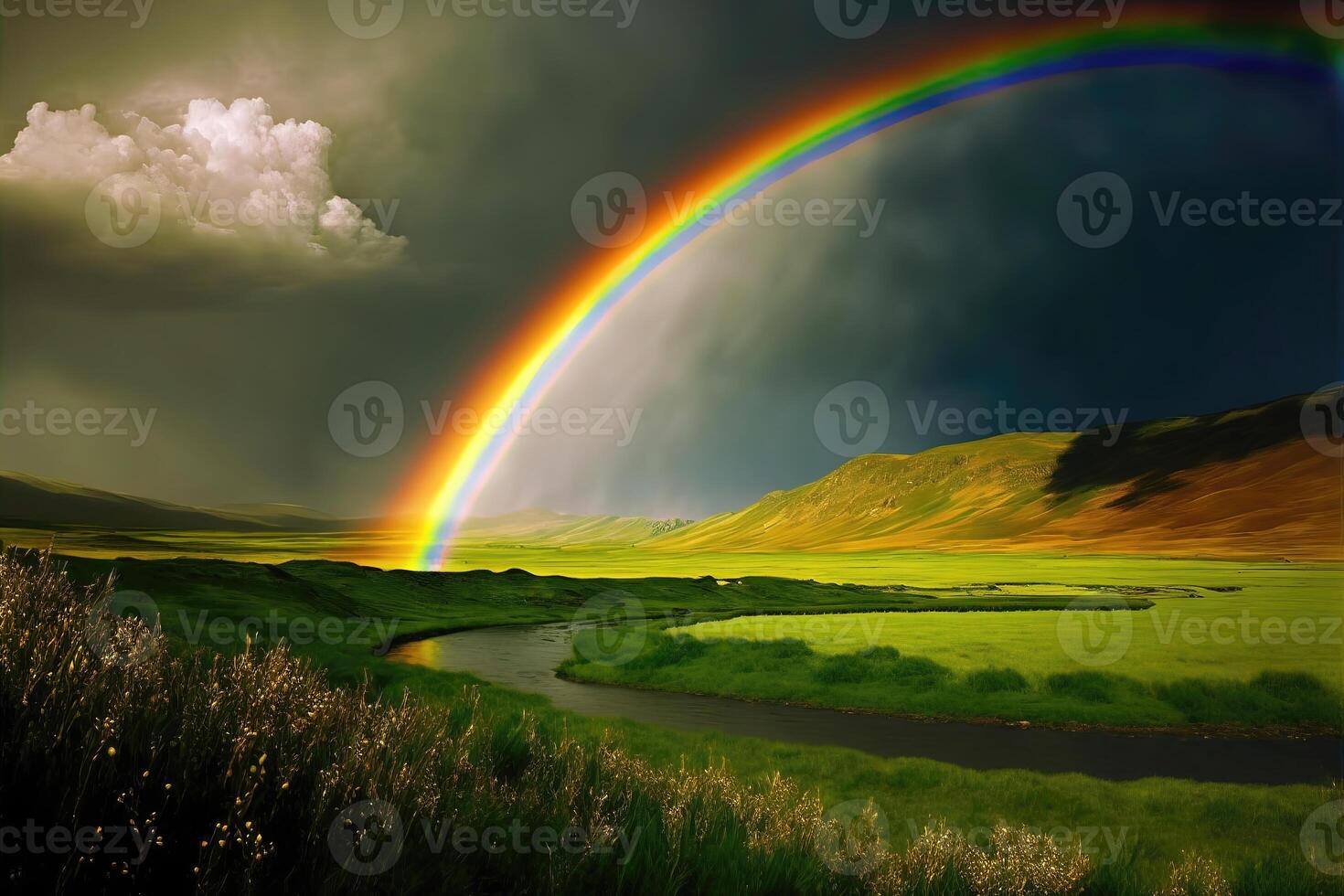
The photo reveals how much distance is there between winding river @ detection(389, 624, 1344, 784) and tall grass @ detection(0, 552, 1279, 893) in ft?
59.9

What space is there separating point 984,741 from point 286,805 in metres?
28.6

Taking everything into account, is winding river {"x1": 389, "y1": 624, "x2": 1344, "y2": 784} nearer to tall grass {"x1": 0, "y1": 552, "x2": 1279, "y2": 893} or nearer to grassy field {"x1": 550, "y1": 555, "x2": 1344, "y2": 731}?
grassy field {"x1": 550, "y1": 555, "x2": 1344, "y2": 731}

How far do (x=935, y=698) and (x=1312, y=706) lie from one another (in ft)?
51.8

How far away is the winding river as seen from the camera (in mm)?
23672

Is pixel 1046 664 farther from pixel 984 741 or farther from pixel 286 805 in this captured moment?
pixel 286 805

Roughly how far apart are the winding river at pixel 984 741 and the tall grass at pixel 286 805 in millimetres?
18254

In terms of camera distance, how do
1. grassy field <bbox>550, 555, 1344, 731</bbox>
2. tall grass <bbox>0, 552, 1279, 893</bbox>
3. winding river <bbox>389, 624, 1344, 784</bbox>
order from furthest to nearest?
grassy field <bbox>550, 555, 1344, 731</bbox> < winding river <bbox>389, 624, 1344, 784</bbox> < tall grass <bbox>0, 552, 1279, 893</bbox>

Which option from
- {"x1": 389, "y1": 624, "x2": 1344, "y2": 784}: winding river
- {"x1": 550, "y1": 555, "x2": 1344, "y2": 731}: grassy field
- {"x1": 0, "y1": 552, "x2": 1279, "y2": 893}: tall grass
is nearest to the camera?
{"x1": 0, "y1": 552, "x2": 1279, "y2": 893}: tall grass

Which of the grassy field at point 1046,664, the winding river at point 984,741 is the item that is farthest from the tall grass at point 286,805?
the grassy field at point 1046,664

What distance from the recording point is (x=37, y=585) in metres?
8.02

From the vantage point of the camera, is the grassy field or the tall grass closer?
the tall grass

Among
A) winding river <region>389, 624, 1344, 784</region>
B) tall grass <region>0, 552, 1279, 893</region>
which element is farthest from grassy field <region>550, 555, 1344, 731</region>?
tall grass <region>0, 552, 1279, 893</region>

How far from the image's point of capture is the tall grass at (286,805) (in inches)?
172

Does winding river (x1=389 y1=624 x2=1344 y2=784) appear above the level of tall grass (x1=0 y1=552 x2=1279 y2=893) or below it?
below
